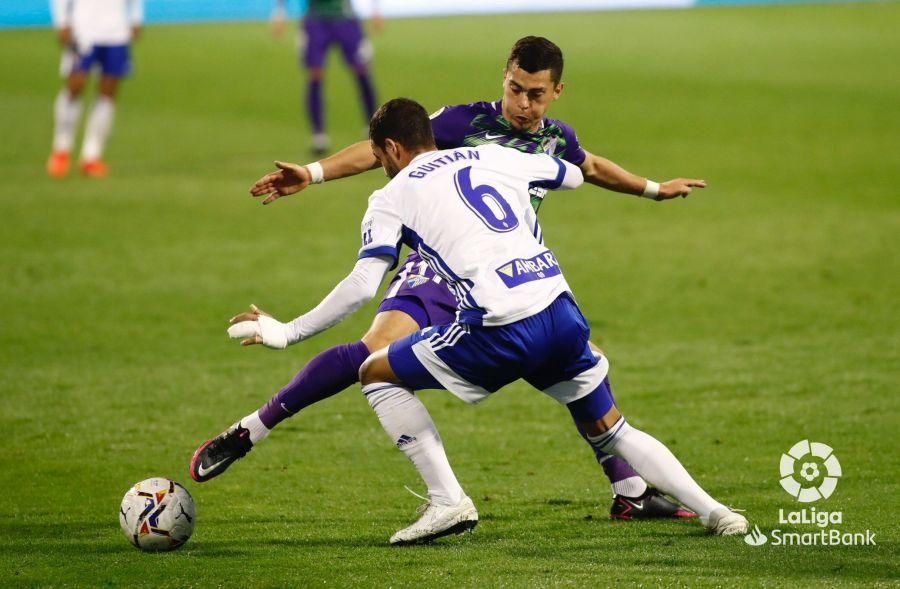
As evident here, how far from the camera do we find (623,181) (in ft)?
21.0

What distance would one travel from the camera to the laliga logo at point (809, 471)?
6379 mm

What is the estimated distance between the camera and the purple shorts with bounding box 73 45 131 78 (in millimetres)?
16016

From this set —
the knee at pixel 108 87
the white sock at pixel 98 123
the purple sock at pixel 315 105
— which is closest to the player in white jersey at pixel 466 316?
the white sock at pixel 98 123

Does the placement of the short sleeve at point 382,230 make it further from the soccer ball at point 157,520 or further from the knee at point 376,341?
the soccer ball at point 157,520

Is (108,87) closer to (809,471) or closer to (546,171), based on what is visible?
(809,471)

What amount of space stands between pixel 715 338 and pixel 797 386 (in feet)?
4.58

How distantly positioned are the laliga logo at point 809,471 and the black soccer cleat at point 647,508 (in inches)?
22.9

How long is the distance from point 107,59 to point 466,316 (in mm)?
11704

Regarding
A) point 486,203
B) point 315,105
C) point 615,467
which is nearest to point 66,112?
point 315,105

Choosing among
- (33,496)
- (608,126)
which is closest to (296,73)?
(608,126)

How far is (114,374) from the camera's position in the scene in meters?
9.12

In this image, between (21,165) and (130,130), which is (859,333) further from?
(130,130)

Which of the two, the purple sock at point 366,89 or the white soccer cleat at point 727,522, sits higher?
the white soccer cleat at point 727,522

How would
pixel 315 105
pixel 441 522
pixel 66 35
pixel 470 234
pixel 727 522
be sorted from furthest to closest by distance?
pixel 315 105
pixel 66 35
pixel 727 522
pixel 441 522
pixel 470 234
